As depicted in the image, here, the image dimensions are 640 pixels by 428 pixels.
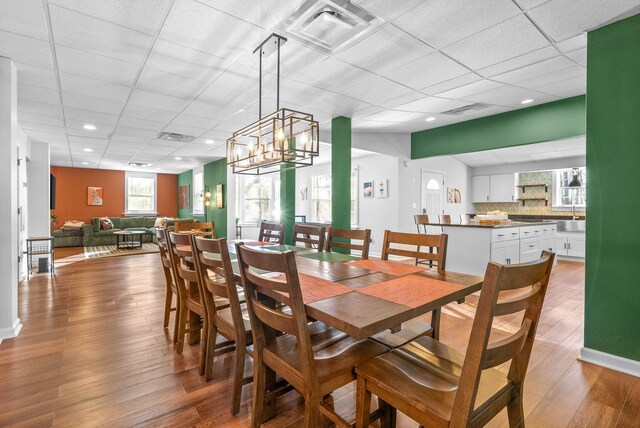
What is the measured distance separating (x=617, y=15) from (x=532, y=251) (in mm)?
4114

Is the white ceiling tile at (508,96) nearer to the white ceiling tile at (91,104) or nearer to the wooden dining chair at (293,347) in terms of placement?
the wooden dining chair at (293,347)

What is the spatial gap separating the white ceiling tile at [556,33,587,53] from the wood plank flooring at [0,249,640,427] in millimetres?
2563

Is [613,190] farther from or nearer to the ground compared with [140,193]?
nearer to the ground

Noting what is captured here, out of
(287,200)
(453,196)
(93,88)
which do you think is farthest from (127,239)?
(453,196)

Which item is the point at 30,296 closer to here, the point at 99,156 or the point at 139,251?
the point at 139,251

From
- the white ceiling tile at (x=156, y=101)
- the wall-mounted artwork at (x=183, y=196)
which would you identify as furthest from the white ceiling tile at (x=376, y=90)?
the wall-mounted artwork at (x=183, y=196)

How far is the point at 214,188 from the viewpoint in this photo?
876 cm

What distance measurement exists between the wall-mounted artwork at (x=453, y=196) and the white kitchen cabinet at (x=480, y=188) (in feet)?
2.02

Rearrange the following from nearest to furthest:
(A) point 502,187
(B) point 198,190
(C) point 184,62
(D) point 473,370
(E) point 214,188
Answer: (D) point 473,370 → (C) point 184,62 → (A) point 502,187 → (E) point 214,188 → (B) point 198,190

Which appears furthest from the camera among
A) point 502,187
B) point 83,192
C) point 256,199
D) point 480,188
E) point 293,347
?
point 83,192

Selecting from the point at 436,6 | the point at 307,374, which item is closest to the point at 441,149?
the point at 436,6

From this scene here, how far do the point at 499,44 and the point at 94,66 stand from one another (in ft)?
12.0

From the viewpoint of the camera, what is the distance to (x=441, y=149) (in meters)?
5.77

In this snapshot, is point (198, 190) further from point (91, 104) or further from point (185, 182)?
point (91, 104)
